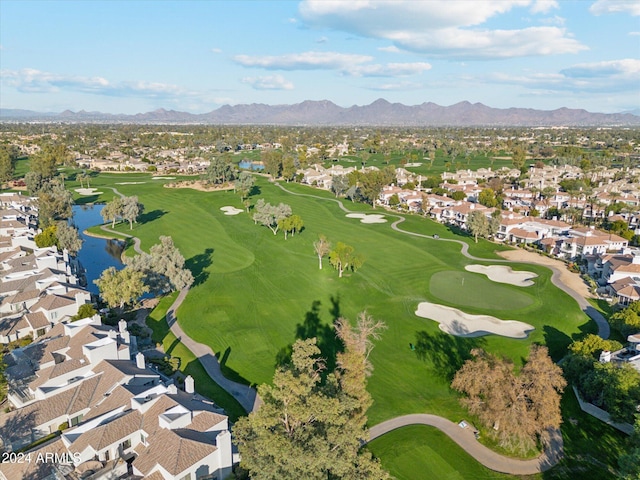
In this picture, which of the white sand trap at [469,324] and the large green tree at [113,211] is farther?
the large green tree at [113,211]

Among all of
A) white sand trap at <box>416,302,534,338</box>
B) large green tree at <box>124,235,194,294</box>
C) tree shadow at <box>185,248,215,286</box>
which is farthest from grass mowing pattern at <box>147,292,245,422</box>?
white sand trap at <box>416,302,534,338</box>

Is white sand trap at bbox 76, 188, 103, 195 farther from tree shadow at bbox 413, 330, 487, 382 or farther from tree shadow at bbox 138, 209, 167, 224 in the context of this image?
tree shadow at bbox 413, 330, 487, 382

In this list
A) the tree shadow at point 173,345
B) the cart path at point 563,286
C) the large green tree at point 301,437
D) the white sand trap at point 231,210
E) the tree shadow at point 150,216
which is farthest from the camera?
the white sand trap at point 231,210

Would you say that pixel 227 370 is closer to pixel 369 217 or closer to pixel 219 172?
pixel 369 217

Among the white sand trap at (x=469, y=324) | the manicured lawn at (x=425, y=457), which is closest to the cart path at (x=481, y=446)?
the manicured lawn at (x=425, y=457)

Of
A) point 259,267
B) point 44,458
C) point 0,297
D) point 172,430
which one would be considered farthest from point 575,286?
point 0,297

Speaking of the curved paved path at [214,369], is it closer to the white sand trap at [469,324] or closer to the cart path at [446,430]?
the cart path at [446,430]

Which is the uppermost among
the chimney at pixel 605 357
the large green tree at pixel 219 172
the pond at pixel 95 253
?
the large green tree at pixel 219 172

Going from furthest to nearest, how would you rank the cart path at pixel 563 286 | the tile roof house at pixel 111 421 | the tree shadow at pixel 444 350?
the cart path at pixel 563 286
the tree shadow at pixel 444 350
the tile roof house at pixel 111 421
